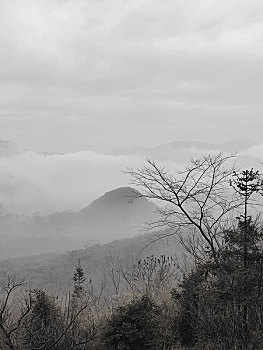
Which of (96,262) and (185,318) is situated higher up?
(185,318)

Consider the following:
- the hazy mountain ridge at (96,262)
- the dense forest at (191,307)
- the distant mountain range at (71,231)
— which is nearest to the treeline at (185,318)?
the dense forest at (191,307)

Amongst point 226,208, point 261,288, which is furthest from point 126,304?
point 226,208

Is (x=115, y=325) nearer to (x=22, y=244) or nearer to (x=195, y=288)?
(x=195, y=288)

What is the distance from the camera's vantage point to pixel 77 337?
35.6 ft

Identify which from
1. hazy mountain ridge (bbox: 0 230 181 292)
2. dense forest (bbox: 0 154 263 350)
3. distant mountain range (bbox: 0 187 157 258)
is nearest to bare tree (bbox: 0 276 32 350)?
dense forest (bbox: 0 154 263 350)

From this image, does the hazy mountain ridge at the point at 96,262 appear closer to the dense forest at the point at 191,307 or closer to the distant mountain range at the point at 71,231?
the dense forest at the point at 191,307

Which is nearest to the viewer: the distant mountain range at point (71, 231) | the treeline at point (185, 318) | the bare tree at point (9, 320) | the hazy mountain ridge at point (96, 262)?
the bare tree at point (9, 320)

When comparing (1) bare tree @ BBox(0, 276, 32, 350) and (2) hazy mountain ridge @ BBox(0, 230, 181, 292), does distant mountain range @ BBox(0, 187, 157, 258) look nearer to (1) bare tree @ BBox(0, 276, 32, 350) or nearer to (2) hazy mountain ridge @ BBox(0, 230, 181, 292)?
(2) hazy mountain ridge @ BBox(0, 230, 181, 292)

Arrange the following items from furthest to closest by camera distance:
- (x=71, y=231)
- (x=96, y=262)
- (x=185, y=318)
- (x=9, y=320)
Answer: (x=71, y=231)
(x=96, y=262)
(x=185, y=318)
(x=9, y=320)

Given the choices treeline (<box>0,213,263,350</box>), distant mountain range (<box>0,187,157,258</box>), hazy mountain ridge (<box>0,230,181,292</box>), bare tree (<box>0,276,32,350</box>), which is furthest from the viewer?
distant mountain range (<box>0,187,157,258</box>)

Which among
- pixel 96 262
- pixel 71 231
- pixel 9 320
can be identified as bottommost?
pixel 96 262

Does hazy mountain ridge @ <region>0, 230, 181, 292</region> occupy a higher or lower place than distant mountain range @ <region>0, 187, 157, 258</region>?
lower

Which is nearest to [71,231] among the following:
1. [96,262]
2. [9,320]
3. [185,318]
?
[96,262]

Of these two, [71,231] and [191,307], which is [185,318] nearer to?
[191,307]
